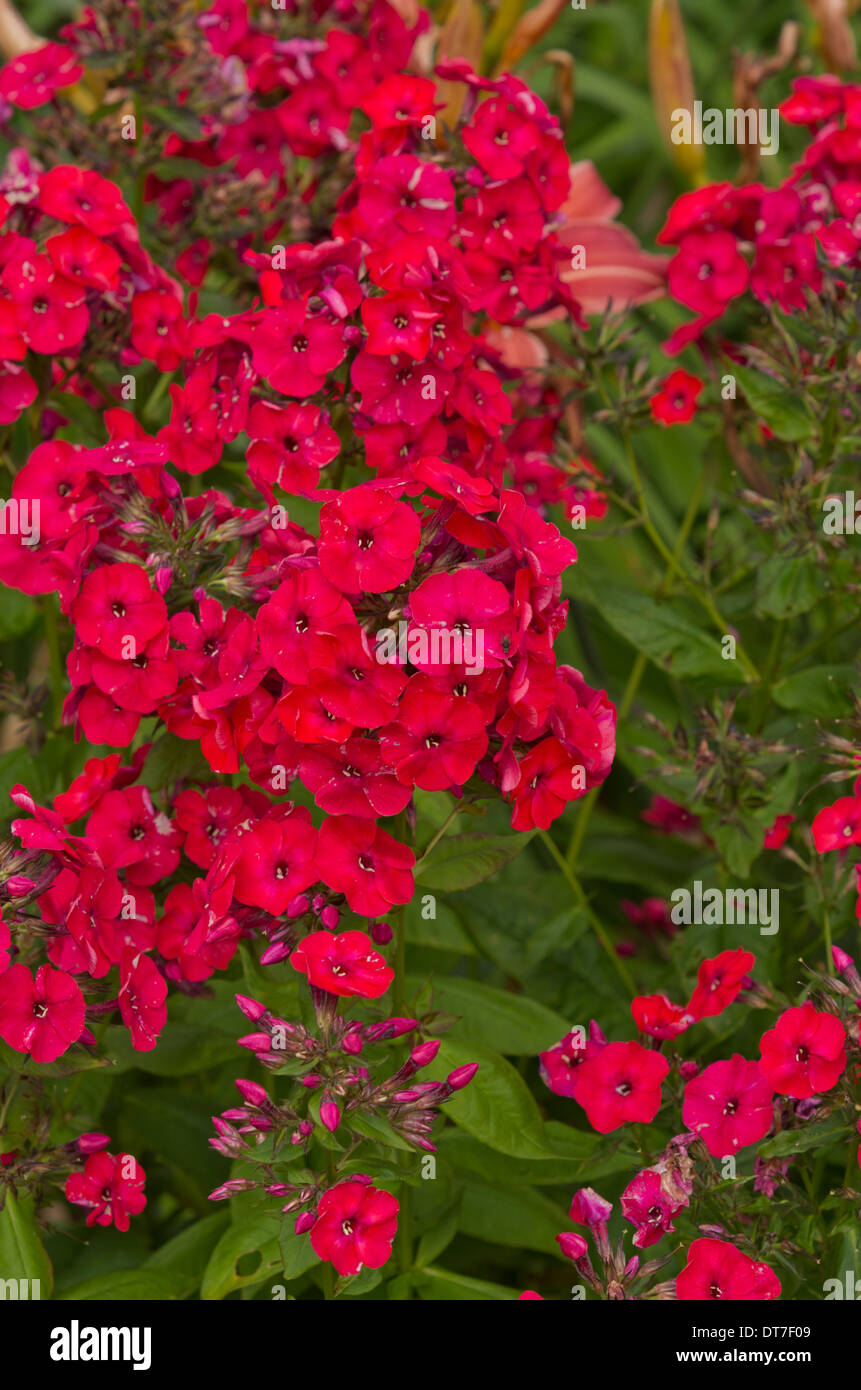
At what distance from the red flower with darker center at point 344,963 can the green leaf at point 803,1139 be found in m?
0.25

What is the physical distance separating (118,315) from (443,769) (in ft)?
1.88

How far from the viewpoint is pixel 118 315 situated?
1162mm

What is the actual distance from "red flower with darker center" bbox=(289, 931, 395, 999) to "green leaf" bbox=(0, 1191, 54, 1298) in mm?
287

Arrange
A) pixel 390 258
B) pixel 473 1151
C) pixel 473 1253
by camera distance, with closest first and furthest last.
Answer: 1. pixel 390 258
2. pixel 473 1151
3. pixel 473 1253

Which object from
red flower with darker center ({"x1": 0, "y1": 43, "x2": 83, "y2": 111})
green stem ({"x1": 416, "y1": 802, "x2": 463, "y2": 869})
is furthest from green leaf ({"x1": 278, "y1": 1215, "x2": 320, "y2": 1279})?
red flower with darker center ({"x1": 0, "y1": 43, "x2": 83, "y2": 111})

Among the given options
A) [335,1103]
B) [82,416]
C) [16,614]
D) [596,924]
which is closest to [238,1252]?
[335,1103]

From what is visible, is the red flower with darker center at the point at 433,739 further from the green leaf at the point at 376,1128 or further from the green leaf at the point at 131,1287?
the green leaf at the point at 131,1287

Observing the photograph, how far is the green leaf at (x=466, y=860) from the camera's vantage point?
0.91 m

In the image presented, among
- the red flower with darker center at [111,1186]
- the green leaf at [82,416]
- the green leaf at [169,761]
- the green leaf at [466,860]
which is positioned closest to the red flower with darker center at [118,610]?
the green leaf at [169,761]

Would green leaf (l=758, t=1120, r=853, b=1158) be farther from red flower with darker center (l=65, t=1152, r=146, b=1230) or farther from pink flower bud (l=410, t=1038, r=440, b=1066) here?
red flower with darker center (l=65, t=1152, r=146, b=1230)

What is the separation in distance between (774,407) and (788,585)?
139mm

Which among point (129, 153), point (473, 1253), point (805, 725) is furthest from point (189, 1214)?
point (129, 153)

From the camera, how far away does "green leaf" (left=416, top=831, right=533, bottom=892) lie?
91cm
